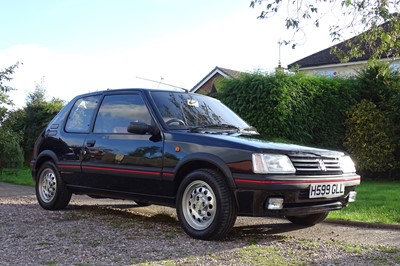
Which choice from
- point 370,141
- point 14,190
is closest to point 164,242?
point 14,190

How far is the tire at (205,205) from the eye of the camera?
5000 mm

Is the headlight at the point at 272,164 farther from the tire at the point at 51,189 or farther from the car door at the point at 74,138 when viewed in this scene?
the tire at the point at 51,189

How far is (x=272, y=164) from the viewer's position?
16.1 ft

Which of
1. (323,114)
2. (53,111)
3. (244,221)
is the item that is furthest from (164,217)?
(53,111)

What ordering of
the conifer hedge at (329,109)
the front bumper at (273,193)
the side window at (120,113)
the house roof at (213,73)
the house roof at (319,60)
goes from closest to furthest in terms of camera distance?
the front bumper at (273,193) < the side window at (120,113) < the conifer hedge at (329,109) < the house roof at (319,60) < the house roof at (213,73)

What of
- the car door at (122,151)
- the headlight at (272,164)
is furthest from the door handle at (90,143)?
the headlight at (272,164)

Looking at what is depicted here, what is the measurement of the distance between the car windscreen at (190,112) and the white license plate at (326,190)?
153 cm

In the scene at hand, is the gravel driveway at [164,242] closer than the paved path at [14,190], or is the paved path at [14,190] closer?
the gravel driveway at [164,242]

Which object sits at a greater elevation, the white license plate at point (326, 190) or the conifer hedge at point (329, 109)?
the conifer hedge at point (329, 109)

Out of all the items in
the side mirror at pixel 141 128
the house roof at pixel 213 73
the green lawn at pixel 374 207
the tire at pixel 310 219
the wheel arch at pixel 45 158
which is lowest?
the green lawn at pixel 374 207

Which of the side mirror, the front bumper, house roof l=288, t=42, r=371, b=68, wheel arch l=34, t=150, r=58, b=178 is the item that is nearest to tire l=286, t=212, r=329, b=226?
the front bumper

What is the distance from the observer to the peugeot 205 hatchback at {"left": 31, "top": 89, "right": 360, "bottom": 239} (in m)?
4.95

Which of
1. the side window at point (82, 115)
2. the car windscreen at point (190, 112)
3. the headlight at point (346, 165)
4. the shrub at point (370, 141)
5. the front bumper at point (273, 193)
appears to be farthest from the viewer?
the shrub at point (370, 141)

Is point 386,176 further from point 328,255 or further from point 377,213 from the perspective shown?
point 328,255
